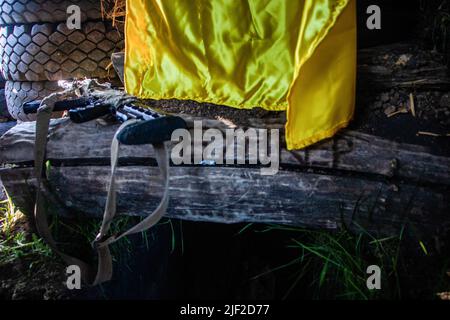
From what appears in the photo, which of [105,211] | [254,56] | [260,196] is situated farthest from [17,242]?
[254,56]

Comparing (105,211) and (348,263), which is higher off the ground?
(105,211)

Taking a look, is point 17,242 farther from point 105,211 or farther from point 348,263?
point 348,263

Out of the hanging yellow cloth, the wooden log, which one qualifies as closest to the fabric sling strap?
the wooden log

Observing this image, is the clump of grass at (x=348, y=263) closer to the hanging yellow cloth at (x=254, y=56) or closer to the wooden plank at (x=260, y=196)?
the wooden plank at (x=260, y=196)

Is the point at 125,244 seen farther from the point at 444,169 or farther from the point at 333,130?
the point at 444,169

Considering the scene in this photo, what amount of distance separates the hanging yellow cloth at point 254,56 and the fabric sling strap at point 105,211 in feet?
1.49

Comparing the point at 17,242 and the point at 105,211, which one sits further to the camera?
the point at 17,242

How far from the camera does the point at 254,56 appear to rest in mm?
1560

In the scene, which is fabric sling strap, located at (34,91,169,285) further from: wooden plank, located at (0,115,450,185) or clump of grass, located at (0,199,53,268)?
clump of grass, located at (0,199,53,268)

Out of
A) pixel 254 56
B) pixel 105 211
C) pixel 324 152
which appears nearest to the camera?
pixel 105 211

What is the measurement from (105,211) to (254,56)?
0.91 metres

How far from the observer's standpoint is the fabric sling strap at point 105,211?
1188 millimetres

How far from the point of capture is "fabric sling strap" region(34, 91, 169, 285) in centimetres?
119

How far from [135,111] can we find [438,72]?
1252 millimetres
